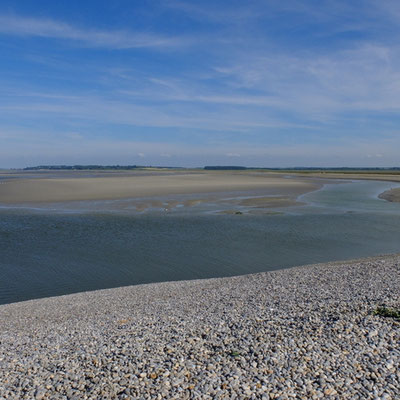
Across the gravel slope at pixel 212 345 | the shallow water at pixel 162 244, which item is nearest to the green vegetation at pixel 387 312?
the gravel slope at pixel 212 345

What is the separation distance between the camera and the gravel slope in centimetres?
605

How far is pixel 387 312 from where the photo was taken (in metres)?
8.73

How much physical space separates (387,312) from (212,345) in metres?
4.17

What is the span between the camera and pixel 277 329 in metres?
8.13

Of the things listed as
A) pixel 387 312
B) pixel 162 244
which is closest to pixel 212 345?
pixel 387 312

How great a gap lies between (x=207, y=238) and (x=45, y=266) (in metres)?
9.20

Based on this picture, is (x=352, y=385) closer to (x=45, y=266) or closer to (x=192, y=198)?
(x=45, y=266)

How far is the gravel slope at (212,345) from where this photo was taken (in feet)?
19.9

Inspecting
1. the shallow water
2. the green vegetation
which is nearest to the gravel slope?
the green vegetation

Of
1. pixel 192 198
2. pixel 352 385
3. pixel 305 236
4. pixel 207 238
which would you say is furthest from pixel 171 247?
pixel 192 198

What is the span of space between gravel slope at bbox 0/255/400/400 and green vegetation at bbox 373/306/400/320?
0.68ft

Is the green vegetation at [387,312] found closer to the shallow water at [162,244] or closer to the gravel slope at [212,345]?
the gravel slope at [212,345]

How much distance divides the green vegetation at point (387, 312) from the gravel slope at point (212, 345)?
207 mm

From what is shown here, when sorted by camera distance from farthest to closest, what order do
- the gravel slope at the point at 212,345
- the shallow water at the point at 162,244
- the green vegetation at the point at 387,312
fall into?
the shallow water at the point at 162,244, the green vegetation at the point at 387,312, the gravel slope at the point at 212,345
